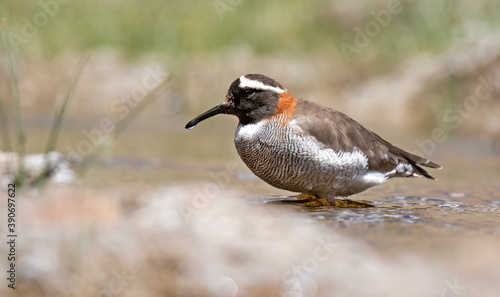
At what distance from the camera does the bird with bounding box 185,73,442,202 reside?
243 inches

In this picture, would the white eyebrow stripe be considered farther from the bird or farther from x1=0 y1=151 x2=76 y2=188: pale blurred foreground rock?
x1=0 y1=151 x2=76 y2=188: pale blurred foreground rock

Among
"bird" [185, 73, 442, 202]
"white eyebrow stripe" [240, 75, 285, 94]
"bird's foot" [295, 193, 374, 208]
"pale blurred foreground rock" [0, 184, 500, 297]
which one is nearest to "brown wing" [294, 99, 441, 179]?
"bird" [185, 73, 442, 202]

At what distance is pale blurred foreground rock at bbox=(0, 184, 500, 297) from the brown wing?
2.06 meters

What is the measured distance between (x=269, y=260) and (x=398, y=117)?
9204 mm

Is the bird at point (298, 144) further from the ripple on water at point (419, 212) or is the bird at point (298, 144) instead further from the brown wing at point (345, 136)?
the ripple on water at point (419, 212)

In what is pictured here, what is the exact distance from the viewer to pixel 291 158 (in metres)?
6.15

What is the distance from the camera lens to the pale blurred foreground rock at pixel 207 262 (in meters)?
3.92

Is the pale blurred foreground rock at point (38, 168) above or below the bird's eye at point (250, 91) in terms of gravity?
below

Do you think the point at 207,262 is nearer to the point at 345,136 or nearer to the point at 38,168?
the point at 345,136

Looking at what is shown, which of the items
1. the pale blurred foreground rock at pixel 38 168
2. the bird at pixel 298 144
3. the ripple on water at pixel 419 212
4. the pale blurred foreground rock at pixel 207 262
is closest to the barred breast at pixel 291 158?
the bird at pixel 298 144

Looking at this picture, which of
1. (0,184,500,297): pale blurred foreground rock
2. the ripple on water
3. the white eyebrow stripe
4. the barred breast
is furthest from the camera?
the white eyebrow stripe

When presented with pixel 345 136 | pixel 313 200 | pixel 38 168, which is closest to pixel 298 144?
pixel 345 136

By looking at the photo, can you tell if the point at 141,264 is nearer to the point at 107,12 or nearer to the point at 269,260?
the point at 269,260

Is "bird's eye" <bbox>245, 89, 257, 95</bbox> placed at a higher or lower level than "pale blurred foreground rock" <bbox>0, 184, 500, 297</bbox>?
higher
